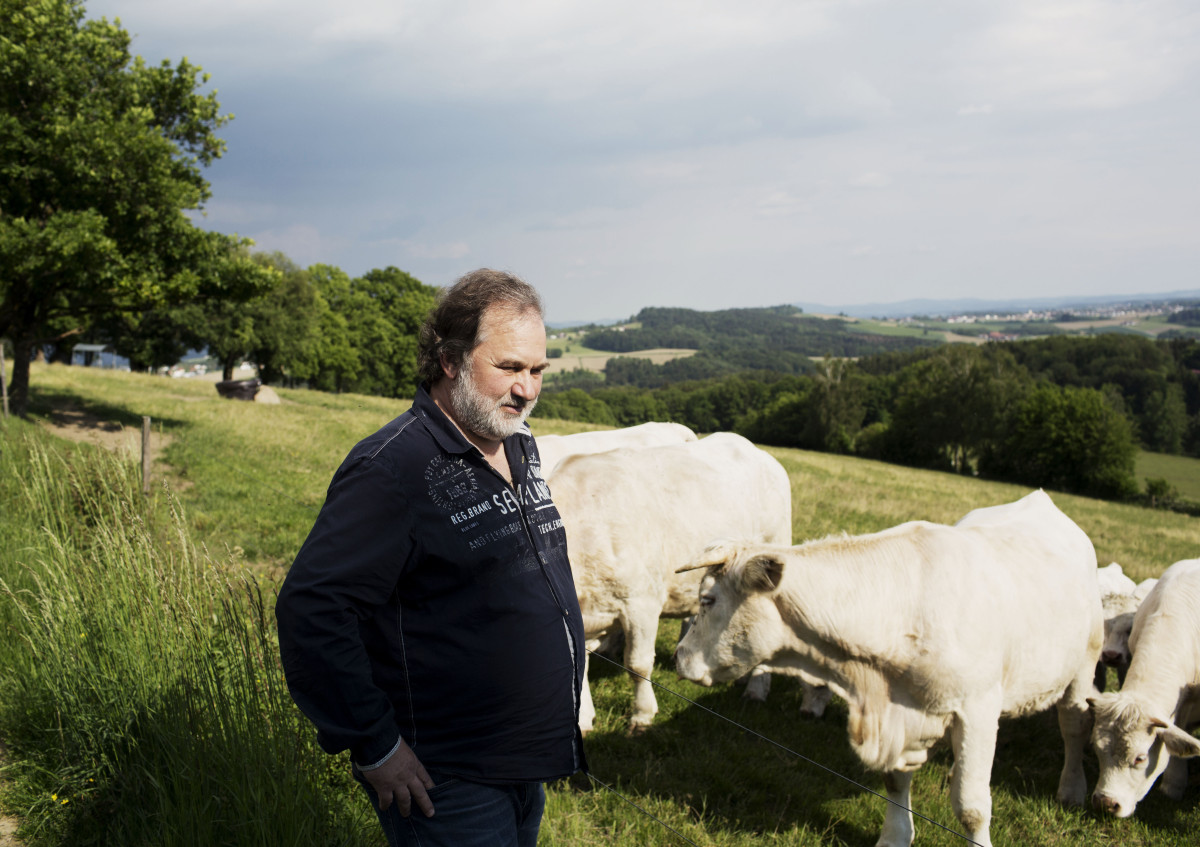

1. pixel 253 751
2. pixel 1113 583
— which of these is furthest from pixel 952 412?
pixel 253 751

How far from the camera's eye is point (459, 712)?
2.35 metres

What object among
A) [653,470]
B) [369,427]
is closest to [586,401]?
[369,427]

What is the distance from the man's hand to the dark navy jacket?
0.04 m

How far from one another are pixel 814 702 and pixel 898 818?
2041 millimetres

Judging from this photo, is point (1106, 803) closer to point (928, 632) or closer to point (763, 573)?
point (928, 632)

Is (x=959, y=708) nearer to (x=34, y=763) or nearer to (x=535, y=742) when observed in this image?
(x=535, y=742)

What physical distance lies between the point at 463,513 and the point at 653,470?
4.78m

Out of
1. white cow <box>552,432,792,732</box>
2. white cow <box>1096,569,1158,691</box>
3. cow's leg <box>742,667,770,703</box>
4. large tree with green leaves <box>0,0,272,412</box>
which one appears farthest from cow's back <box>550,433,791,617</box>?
large tree with green leaves <box>0,0,272,412</box>

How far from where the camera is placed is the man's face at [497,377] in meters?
2.54

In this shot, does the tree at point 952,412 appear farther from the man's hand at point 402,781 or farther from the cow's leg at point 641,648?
the man's hand at point 402,781

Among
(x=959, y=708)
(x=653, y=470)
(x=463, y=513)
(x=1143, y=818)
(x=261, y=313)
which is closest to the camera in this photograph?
(x=463, y=513)

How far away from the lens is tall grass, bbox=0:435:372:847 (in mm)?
3641

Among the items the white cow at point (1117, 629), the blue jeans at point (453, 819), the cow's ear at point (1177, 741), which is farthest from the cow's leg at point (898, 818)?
the blue jeans at point (453, 819)

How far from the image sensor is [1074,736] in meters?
5.56
